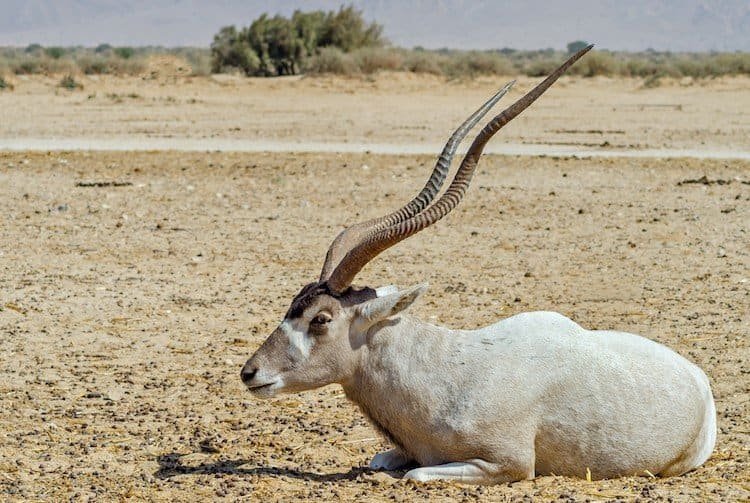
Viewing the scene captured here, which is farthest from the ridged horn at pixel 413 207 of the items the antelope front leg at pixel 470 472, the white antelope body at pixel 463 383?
the antelope front leg at pixel 470 472

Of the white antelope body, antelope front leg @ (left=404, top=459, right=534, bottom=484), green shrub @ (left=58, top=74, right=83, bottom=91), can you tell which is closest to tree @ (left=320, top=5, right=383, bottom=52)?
green shrub @ (left=58, top=74, right=83, bottom=91)

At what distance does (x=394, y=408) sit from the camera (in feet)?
20.1

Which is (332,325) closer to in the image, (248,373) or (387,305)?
(387,305)

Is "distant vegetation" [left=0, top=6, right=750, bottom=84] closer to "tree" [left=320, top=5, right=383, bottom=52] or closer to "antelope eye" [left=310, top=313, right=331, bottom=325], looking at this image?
"tree" [left=320, top=5, right=383, bottom=52]

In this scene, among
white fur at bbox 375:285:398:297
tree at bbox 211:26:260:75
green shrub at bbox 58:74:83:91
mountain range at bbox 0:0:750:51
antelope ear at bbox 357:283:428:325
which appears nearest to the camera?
antelope ear at bbox 357:283:428:325

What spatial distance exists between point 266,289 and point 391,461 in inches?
185

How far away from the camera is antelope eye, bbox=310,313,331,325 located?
20.0 feet

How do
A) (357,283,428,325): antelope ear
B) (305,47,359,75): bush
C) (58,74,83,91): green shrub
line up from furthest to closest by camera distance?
1. (305,47,359,75): bush
2. (58,74,83,91): green shrub
3. (357,283,428,325): antelope ear

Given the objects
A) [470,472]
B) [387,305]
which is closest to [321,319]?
[387,305]

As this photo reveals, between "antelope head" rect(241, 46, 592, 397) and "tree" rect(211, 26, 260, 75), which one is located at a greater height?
"tree" rect(211, 26, 260, 75)

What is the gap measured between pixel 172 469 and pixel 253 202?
9193 millimetres

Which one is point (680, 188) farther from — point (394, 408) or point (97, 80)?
point (97, 80)

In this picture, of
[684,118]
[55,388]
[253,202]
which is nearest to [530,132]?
[684,118]

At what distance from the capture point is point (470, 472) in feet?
19.6
